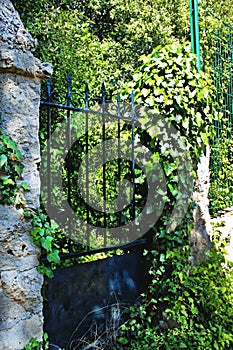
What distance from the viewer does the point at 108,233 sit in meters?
3.18

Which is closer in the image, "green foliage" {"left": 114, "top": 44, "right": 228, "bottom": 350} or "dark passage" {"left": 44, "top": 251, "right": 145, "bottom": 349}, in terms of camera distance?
"dark passage" {"left": 44, "top": 251, "right": 145, "bottom": 349}

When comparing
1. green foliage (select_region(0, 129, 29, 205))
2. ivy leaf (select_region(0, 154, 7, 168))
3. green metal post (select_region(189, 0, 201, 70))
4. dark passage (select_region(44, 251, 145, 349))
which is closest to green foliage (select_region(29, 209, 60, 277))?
green foliage (select_region(0, 129, 29, 205))

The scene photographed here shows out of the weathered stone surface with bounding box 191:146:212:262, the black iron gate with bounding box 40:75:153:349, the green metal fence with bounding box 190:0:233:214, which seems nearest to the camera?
the black iron gate with bounding box 40:75:153:349

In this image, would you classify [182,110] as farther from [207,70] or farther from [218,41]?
[218,41]

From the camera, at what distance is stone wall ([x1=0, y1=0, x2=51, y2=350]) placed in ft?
6.09

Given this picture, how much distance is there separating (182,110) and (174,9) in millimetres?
9145

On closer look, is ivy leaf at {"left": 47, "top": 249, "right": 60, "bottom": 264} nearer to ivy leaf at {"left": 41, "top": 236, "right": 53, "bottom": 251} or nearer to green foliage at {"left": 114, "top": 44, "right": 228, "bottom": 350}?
ivy leaf at {"left": 41, "top": 236, "right": 53, "bottom": 251}

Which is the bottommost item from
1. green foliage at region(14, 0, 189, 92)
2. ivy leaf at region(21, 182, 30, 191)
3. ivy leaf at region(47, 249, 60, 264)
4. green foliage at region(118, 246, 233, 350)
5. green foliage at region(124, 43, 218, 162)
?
green foliage at region(118, 246, 233, 350)

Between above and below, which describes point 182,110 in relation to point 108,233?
above

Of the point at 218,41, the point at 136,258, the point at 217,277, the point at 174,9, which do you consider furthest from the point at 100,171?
the point at 174,9

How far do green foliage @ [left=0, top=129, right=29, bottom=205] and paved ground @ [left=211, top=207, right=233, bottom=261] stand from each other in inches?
101

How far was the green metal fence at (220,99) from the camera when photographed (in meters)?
4.73

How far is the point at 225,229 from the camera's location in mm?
4141

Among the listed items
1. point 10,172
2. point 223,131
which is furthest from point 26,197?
point 223,131
